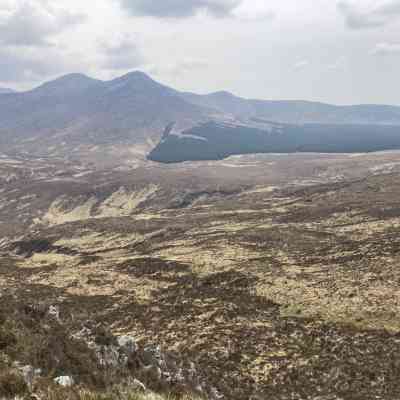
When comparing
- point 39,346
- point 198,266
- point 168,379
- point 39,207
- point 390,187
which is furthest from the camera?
point 39,207

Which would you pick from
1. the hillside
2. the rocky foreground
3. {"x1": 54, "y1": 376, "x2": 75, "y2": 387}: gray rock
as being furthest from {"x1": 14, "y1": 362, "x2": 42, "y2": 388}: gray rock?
{"x1": 54, "y1": 376, "x2": 75, "y2": 387}: gray rock

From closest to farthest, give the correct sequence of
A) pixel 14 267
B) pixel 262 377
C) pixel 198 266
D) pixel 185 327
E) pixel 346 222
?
pixel 262 377, pixel 185 327, pixel 198 266, pixel 14 267, pixel 346 222

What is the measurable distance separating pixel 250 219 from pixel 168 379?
7361 centimetres

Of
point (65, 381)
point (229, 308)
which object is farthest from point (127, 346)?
point (229, 308)

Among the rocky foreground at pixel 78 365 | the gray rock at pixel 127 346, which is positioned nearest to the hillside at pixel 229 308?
the rocky foreground at pixel 78 365

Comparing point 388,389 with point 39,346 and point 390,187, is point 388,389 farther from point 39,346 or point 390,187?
point 390,187

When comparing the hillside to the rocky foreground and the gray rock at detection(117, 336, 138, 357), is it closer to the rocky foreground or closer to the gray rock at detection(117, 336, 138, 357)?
the rocky foreground

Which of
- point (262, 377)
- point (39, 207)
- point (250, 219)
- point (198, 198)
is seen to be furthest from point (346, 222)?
point (39, 207)

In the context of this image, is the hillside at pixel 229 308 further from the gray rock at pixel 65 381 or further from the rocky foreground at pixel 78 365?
the gray rock at pixel 65 381

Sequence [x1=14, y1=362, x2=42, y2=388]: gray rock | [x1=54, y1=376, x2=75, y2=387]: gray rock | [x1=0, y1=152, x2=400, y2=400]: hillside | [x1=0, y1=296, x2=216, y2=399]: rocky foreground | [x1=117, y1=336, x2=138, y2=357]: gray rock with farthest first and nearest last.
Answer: [x1=117, y1=336, x2=138, y2=357]: gray rock
[x1=0, y1=152, x2=400, y2=400]: hillside
[x1=54, y1=376, x2=75, y2=387]: gray rock
[x1=14, y1=362, x2=42, y2=388]: gray rock
[x1=0, y1=296, x2=216, y2=399]: rocky foreground

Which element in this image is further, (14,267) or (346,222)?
(346,222)

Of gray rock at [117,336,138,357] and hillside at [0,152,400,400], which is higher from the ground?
gray rock at [117,336,138,357]

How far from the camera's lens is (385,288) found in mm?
34344

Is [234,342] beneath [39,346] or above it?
beneath
